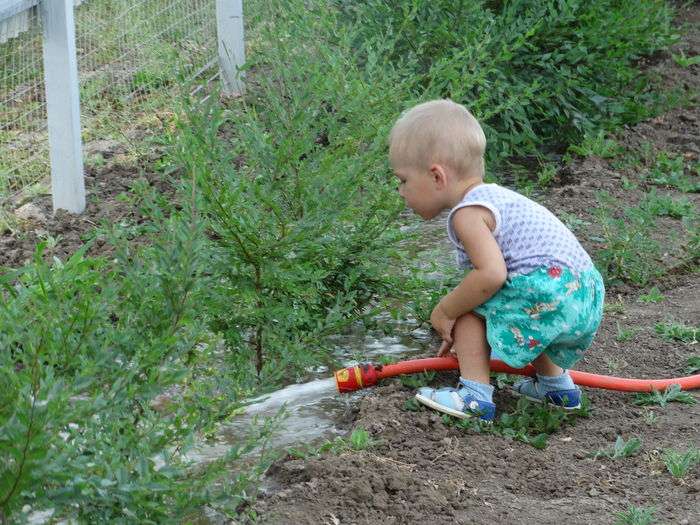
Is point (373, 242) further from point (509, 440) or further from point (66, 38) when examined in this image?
point (66, 38)

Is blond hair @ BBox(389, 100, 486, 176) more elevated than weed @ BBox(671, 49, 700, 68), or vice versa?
weed @ BBox(671, 49, 700, 68)

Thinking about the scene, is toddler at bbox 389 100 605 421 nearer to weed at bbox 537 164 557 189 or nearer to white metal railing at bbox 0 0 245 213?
white metal railing at bbox 0 0 245 213

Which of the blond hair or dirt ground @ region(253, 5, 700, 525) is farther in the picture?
the blond hair

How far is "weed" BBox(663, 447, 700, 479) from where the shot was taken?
309cm

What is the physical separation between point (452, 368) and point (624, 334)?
2.66ft

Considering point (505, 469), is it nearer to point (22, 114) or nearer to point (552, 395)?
point (552, 395)

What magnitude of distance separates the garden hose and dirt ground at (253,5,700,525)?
5cm

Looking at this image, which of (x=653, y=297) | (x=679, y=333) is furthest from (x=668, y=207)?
(x=679, y=333)

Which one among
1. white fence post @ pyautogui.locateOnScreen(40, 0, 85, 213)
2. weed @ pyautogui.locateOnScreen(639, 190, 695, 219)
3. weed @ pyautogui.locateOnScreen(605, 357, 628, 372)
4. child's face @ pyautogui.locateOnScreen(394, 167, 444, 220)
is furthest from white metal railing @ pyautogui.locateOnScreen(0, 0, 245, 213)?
weed @ pyautogui.locateOnScreen(605, 357, 628, 372)

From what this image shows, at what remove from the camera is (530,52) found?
21.9ft

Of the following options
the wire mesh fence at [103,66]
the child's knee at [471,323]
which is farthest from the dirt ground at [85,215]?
the child's knee at [471,323]

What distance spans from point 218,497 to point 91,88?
4.93m

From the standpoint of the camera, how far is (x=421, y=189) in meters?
3.63

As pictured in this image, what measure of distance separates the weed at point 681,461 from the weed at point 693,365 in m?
0.77
